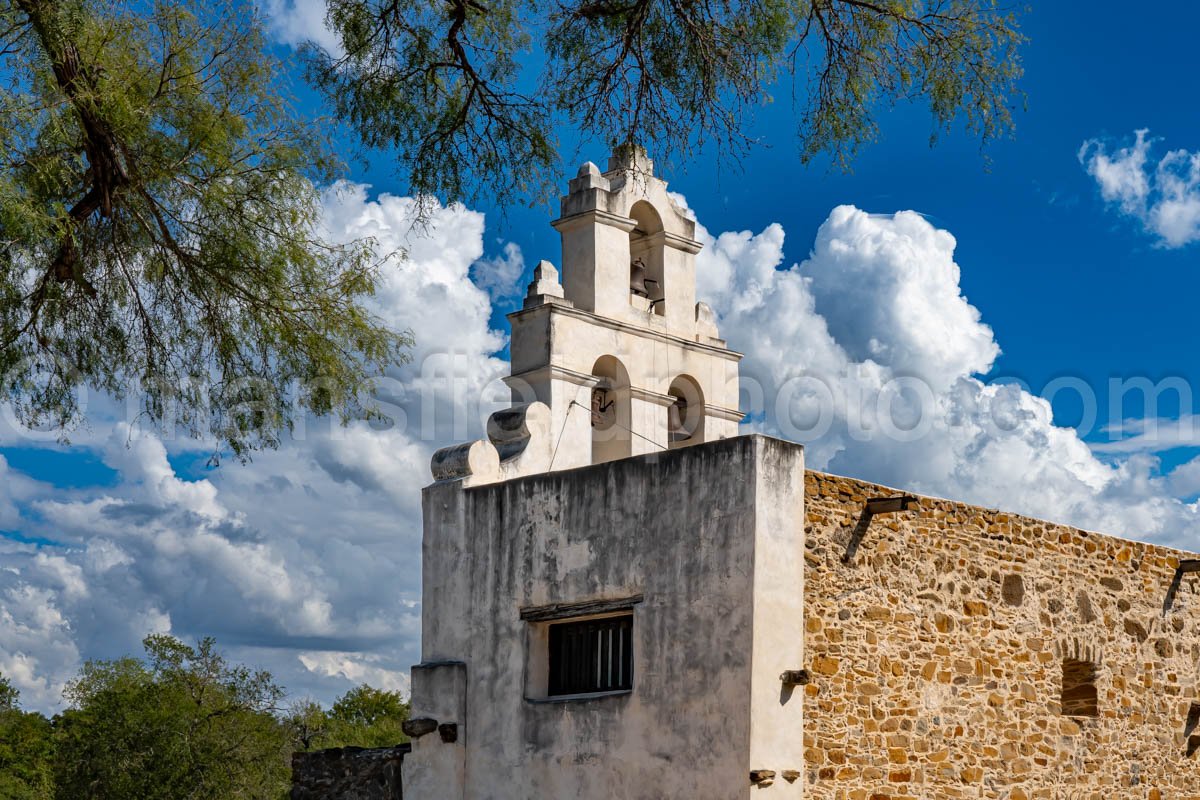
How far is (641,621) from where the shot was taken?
13.0 meters

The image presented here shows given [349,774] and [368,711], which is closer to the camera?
[349,774]

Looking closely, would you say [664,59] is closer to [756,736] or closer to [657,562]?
[657,562]

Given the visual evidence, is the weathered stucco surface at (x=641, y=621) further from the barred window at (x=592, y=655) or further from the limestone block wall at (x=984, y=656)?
the limestone block wall at (x=984, y=656)

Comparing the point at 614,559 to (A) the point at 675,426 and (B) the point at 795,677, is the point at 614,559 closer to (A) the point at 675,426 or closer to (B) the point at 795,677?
(B) the point at 795,677

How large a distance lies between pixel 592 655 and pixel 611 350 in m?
3.36

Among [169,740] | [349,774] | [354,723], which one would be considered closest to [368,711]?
[354,723]

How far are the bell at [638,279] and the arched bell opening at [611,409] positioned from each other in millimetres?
1072

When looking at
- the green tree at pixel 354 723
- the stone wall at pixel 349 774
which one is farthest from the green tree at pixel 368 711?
the stone wall at pixel 349 774

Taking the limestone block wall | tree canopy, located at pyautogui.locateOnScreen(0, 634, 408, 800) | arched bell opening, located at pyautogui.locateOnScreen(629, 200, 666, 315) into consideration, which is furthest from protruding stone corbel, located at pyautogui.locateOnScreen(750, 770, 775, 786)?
tree canopy, located at pyautogui.locateOnScreen(0, 634, 408, 800)

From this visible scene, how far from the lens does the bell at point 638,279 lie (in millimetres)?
16141

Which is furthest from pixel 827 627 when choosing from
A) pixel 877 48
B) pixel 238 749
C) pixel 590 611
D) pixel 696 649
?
pixel 238 749

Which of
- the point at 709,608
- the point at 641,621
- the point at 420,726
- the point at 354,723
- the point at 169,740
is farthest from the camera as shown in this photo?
the point at 354,723

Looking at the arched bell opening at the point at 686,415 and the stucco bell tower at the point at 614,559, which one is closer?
the stucco bell tower at the point at 614,559

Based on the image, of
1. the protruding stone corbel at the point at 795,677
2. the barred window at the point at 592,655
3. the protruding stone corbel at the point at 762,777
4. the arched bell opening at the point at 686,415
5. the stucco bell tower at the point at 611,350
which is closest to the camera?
the protruding stone corbel at the point at 762,777
